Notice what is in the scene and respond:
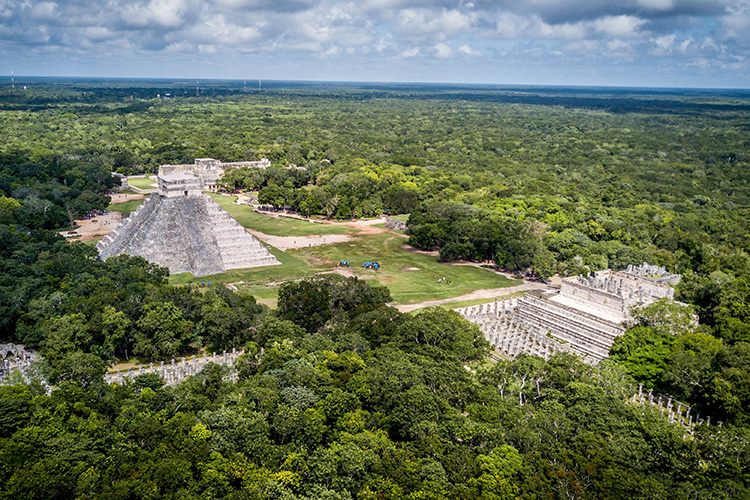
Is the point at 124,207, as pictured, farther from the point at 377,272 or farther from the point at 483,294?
the point at 483,294

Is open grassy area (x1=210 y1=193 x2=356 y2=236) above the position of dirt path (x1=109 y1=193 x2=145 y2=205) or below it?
below

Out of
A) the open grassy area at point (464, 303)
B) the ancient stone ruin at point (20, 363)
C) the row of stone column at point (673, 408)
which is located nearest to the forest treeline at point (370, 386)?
the row of stone column at point (673, 408)

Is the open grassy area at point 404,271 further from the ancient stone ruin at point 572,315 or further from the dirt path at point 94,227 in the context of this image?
the dirt path at point 94,227

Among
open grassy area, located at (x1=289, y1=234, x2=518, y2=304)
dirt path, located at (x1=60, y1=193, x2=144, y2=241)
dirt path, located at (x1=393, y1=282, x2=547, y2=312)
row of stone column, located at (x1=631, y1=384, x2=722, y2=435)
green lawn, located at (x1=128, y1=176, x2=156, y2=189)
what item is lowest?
row of stone column, located at (x1=631, y1=384, x2=722, y2=435)

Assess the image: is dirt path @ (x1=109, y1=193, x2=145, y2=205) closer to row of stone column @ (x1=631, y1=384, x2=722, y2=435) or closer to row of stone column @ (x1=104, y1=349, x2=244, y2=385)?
row of stone column @ (x1=104, y1=349, x2=244, y2=385)

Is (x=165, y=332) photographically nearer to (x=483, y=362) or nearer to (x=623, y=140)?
(x=483, y=362)

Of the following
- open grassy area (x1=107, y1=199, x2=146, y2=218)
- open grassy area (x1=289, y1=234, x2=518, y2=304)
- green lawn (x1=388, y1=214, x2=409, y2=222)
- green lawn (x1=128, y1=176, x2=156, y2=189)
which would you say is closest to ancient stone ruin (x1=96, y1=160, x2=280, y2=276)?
open grassy area (x1=289, y1=234, x2=518, y2=304)
